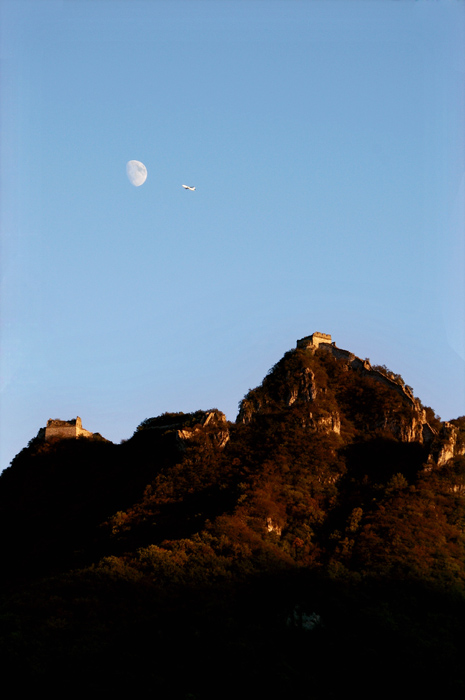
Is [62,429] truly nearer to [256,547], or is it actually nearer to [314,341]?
[314,341]

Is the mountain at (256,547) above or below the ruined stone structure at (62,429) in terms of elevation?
below

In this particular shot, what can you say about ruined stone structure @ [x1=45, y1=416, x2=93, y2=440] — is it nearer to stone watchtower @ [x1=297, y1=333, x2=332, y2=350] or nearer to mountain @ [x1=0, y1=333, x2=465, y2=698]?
mountain @ [x1=0, y1=333, x2=465, y2=698]

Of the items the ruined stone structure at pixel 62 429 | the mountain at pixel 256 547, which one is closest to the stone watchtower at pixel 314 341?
the mountain at pixel 256 547

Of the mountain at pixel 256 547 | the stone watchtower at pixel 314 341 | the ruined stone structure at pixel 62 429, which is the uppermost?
the stone watchtower at pixel 314 341

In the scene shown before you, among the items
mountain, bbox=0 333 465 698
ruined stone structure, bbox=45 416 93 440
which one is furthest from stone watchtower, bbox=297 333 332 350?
ruined stone structure, bbox=45 416 93 440

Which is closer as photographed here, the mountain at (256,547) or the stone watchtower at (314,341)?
the mountain at (256,547)

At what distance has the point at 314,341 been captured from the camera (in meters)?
126

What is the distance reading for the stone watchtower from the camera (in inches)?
4966

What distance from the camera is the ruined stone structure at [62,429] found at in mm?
126000

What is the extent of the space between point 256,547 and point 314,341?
3650 cm

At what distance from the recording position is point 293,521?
10012 cm

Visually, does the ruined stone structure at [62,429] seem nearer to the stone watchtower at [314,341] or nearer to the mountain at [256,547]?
the mountain at [256,547]

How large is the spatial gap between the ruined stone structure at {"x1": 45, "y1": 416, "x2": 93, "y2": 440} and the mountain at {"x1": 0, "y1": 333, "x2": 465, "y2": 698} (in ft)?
1.49

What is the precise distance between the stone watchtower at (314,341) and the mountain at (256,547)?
0.31 metres
